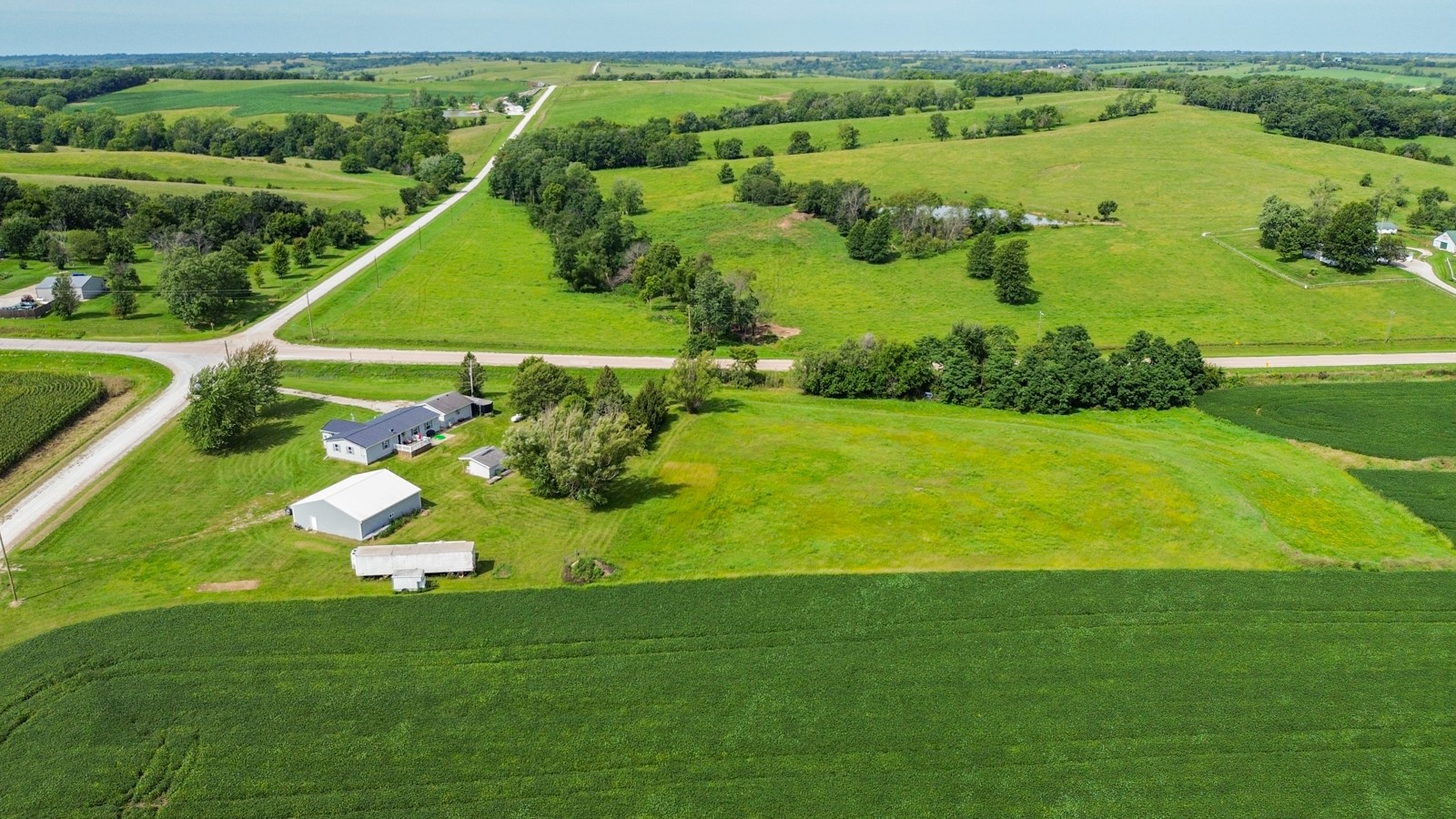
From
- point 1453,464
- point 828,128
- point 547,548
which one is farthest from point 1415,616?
point 828,128

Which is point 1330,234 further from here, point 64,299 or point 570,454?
point 64,299

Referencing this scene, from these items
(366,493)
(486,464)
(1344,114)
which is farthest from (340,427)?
(1344,114)

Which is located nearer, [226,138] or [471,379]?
[471,379]

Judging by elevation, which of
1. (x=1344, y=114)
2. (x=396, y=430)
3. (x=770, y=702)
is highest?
(x=1344, y=114)

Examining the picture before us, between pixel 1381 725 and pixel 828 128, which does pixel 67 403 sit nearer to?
pixel 1381 725

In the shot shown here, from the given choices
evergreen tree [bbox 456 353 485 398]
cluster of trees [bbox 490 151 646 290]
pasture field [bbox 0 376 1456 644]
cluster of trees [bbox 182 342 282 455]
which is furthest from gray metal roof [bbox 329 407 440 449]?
cluster of trees [bbox 490 151 646 290]

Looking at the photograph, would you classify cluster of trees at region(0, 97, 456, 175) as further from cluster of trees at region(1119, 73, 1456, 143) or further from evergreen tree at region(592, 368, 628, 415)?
cluster of trees at region(1119, 73, 1456, 143)

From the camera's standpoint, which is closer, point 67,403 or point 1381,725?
point 1381,725
